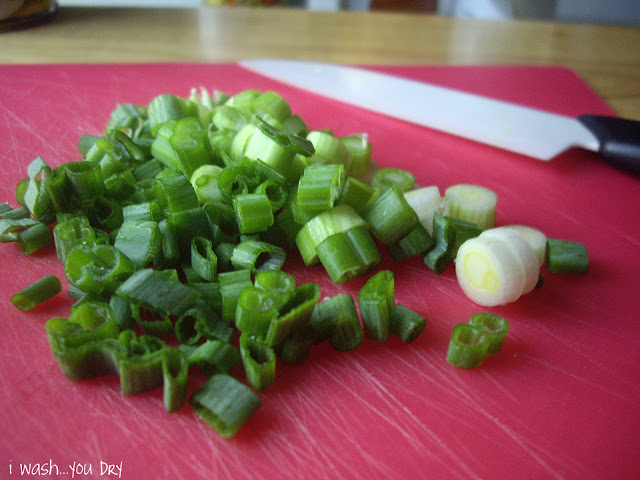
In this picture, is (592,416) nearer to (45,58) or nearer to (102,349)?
(102,349)

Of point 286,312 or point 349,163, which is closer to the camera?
point 286,312

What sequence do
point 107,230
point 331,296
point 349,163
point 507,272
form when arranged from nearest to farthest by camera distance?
point 507,272
point 331,296
point 107,230
point 349,163

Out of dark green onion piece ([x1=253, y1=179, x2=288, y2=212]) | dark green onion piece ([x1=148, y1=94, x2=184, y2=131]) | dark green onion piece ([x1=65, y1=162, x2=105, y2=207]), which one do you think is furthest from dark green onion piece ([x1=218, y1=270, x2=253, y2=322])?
dark green onion piece ([x1=148, y1=94, x2=184, y2=131])

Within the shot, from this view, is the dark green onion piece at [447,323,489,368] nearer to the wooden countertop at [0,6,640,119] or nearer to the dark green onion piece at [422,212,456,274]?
the dark green onion piece at [422,212,456,274]

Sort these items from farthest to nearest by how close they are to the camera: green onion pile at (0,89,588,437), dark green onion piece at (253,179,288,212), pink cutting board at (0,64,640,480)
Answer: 1. dark green onion piece at (253,179,288,212)
2. green onion pile at (0,89,588,437)
3. pink cutting board at (0,64,640,480)

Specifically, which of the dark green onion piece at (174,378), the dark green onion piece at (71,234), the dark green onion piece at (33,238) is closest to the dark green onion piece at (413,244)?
the dark green onion piece at (174,378)

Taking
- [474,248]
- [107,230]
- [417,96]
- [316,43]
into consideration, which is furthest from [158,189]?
[316,43]

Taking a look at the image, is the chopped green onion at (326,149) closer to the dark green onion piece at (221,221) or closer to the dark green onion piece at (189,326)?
the dark green onion piece at (221,221)

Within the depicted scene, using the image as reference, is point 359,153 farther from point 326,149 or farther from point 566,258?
point 566,258
